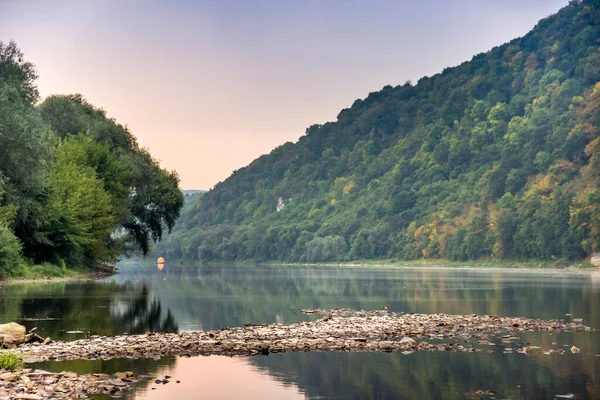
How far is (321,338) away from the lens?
30.7 metres

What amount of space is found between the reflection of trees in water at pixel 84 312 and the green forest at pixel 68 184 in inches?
377

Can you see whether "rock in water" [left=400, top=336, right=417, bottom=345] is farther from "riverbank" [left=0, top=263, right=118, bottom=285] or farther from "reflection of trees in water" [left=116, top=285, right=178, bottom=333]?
"riverbank" [left=0, top=263, right=118, bottom=285]

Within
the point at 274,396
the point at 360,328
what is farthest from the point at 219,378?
the point at 360,328

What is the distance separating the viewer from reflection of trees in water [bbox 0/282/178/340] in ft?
109

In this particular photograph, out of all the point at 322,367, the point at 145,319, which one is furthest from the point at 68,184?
the point at 322,367

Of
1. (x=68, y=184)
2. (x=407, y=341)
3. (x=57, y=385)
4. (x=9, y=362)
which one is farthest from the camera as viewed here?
(x=68, y=184)

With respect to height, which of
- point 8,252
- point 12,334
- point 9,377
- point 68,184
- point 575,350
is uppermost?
point 68,184

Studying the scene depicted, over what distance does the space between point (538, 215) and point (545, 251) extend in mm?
10253

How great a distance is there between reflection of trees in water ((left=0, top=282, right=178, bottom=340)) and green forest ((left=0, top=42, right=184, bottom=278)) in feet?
31.4

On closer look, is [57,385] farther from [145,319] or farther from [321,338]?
[145,319]

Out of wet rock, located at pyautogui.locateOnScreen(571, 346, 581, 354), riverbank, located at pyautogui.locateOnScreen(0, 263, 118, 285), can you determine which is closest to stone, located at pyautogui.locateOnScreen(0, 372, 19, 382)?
wet rock, located at pyautogui.locateOnScreen(571, 346, 581, 354)

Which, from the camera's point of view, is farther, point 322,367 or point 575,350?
point 575,350

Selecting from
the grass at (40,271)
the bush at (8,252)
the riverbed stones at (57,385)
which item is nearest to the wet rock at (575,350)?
the riverbed stones at (57,385)

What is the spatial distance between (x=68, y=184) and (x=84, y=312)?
42630mm
